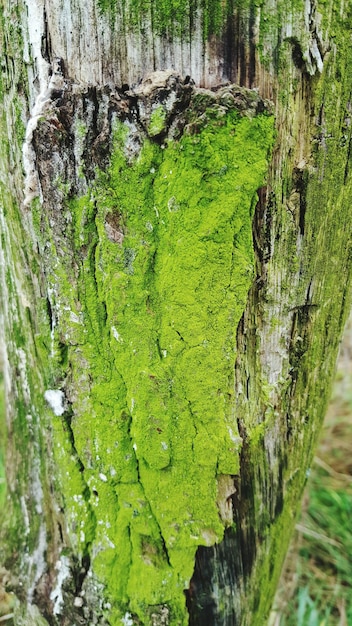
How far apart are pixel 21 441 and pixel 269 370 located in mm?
781

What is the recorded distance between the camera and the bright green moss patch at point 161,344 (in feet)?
3.20

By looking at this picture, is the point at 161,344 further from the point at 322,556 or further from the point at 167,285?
the point at 322,556

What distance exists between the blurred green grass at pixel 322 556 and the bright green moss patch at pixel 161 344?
1175 millimetres

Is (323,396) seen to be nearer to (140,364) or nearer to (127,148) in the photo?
(140,364)

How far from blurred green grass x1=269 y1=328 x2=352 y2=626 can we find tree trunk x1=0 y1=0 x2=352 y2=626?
932 millimetres

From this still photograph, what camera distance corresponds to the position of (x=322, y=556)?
8.28ft

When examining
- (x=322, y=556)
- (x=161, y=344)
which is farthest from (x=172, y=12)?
(x=322, y=556)

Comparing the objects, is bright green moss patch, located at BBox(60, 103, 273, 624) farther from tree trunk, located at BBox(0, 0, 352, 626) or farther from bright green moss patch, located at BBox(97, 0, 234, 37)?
bright green moss patch, located at BBox(97, 0, 234, 37)

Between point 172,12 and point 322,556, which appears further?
point 322,556

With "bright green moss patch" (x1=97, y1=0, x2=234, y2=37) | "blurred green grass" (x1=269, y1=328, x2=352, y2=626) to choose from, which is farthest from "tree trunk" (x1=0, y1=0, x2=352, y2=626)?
"blurred green grass" (x1=269, y1=328, x2=352, y2=626)

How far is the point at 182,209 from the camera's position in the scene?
991mm

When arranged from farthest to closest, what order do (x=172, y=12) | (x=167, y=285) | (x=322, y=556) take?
(x=322, y=556), (x=167, y=285), (x=172, y=12)

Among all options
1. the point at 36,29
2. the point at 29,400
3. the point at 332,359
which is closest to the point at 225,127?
the point at 36,29

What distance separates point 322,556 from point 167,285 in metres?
2.16
